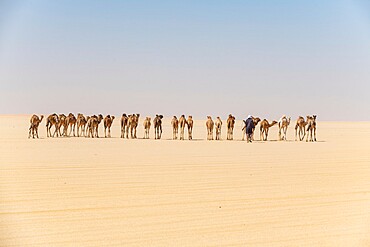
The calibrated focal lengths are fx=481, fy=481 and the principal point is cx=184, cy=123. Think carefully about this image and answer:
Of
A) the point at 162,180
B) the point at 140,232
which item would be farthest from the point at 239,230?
the point at 162,180

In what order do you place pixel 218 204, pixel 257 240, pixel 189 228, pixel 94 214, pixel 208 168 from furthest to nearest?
pixel 208 168, pixel 218 204, pixel 94 214, pixel 189 228, pixel 257 240

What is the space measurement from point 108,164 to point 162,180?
3.16 meters

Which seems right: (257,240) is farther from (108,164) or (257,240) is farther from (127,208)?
(108,164)

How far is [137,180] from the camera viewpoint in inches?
392

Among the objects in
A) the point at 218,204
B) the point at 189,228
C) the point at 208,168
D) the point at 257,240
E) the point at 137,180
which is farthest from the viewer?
the point at 208,168

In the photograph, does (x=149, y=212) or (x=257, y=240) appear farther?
(x=149, y=212)

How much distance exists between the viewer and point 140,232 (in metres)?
6.08

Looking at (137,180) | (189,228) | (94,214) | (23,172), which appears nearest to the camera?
(189,228)

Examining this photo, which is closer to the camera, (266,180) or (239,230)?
(239,230)

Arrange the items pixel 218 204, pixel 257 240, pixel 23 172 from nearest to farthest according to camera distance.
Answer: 1. pixel 257 240
2. pixel 218 204
3. pixel 23 172

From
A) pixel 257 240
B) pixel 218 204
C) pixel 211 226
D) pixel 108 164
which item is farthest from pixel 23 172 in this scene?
pixel 257 240

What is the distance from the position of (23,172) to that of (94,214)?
4467mm

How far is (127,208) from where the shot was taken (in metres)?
7.29

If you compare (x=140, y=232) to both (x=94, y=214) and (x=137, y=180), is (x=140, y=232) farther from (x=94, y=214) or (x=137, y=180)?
(x=137, y=180)
